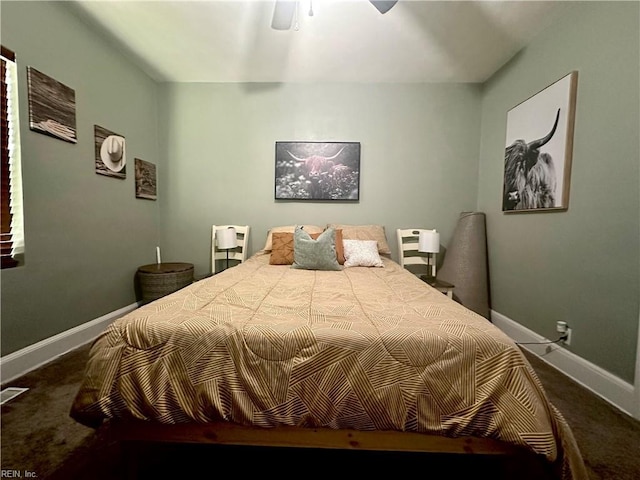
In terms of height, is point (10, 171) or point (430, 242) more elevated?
point (10, 171)

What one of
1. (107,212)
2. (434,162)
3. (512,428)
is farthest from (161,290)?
(434,162)

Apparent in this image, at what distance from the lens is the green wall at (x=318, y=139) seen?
9.73 ft

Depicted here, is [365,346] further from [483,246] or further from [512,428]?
[483,246]

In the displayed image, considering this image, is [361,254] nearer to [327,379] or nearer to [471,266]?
[471,266]

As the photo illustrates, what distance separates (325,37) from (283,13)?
64cm

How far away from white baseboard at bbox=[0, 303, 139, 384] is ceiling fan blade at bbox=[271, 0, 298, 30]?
8.48 feet

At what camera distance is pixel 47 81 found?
5.89 feet

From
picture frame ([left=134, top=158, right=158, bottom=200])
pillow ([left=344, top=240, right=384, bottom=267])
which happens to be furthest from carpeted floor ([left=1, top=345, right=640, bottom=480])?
picture frame ([left=134, top=158, right=158, bottom=200])

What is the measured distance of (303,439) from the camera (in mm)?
950

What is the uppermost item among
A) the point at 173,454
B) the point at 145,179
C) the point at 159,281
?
the point at 145,179

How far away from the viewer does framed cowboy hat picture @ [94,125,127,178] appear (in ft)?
7.36

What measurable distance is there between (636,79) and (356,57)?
187 centimetres

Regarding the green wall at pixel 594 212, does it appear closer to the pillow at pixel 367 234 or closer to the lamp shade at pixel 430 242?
the lamp shade at pixel 430 242

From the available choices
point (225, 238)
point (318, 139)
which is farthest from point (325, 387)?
point (318, 139)
